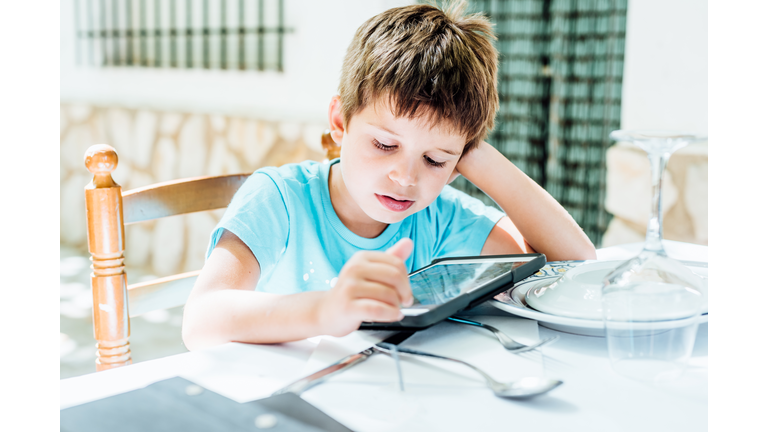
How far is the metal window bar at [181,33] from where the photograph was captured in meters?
2.96

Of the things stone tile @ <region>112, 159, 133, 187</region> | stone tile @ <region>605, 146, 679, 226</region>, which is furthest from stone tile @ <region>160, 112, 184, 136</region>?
stone tile @ <region>605, 146, 679, 226</region>

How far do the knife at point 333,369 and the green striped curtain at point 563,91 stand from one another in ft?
6.33

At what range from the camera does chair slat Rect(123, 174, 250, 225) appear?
0.87 m

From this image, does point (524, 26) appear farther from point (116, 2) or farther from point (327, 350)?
point (116, 2)

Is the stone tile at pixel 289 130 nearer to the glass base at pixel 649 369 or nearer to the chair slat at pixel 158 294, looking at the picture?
the chair slat at pixel 158 294

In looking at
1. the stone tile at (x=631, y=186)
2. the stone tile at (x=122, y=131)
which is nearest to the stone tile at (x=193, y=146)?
the stone tile at (x=122, y=131)

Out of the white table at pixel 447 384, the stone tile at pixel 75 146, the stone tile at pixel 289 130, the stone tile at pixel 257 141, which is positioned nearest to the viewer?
the white table at pixel 447 384

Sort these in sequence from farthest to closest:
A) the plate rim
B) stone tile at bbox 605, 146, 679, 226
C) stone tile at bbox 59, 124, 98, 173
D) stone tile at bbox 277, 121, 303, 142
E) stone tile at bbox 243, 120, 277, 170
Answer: stone tile at bbox 59, 124, 98, 173
stone tile at bbox 243, 120, 277, 170
stone tile at bbox 277, 121, 303, 142
stone tile at bbox 605, 146, 679, 226
the plate rim

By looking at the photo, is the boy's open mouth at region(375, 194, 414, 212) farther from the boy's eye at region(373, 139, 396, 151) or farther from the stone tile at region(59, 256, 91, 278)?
the stone tile at region(59, 256, 91, 278)

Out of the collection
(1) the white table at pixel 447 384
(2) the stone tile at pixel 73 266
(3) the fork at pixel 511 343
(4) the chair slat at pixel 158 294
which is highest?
(3) the fork at pixel 511 343

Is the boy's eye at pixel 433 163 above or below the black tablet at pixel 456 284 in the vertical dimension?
above

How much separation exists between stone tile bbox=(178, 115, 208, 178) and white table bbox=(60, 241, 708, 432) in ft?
9.39

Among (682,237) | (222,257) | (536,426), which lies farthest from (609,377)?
(682,237)

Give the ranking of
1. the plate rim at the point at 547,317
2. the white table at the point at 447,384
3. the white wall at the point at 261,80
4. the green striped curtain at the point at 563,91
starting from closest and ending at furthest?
the white table at the point at 447,384 < the plate rim at the point at 547,317 < the green striped curtain at the point at 563,91 < the white wall at the point at 261,80
